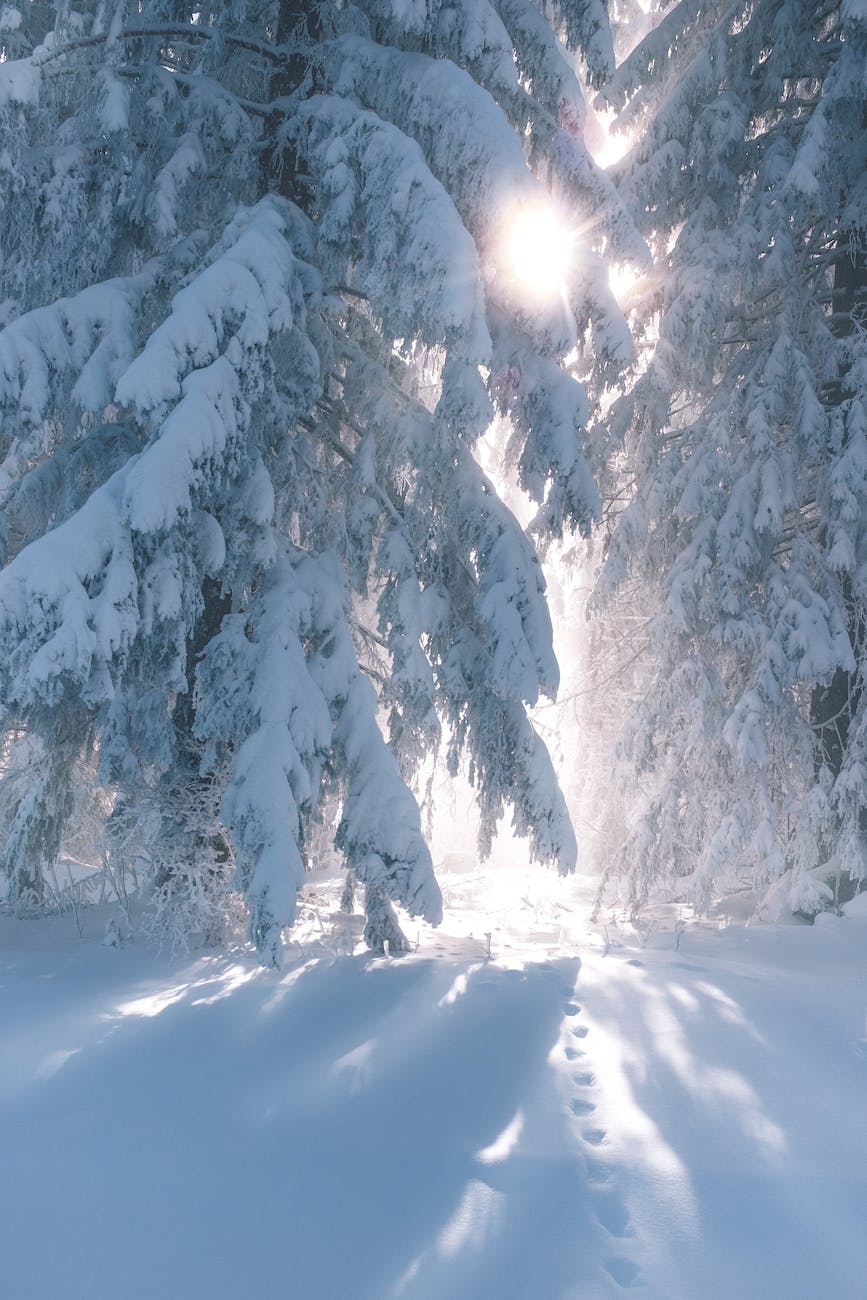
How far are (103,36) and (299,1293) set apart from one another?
7068 mm

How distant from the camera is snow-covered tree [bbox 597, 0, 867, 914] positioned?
23.9 feet

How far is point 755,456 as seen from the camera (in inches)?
301

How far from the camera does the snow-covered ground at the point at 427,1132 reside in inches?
99.6

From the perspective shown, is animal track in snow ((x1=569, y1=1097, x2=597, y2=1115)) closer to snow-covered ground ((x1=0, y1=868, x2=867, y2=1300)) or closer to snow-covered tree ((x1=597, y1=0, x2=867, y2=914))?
snow-covered ground ((x1=0, y1=868, x2=867, y2=1300))

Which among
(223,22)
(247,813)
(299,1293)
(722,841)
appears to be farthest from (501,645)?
(223,22)

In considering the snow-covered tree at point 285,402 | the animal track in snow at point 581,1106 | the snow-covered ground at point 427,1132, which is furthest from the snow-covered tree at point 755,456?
the animal track in snow at point 581,1106

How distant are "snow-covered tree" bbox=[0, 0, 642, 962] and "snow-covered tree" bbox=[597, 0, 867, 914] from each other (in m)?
1.92

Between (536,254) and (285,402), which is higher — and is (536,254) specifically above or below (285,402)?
above

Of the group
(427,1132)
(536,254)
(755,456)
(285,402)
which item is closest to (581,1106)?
(427,1132)

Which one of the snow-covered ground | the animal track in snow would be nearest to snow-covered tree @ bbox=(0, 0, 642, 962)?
the snow-covered ground

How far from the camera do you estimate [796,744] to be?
7.64 metres

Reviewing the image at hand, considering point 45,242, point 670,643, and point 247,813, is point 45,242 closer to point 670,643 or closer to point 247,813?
point 247,813

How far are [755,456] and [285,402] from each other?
14.0 ft

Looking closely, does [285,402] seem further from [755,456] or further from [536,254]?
[755,456]
